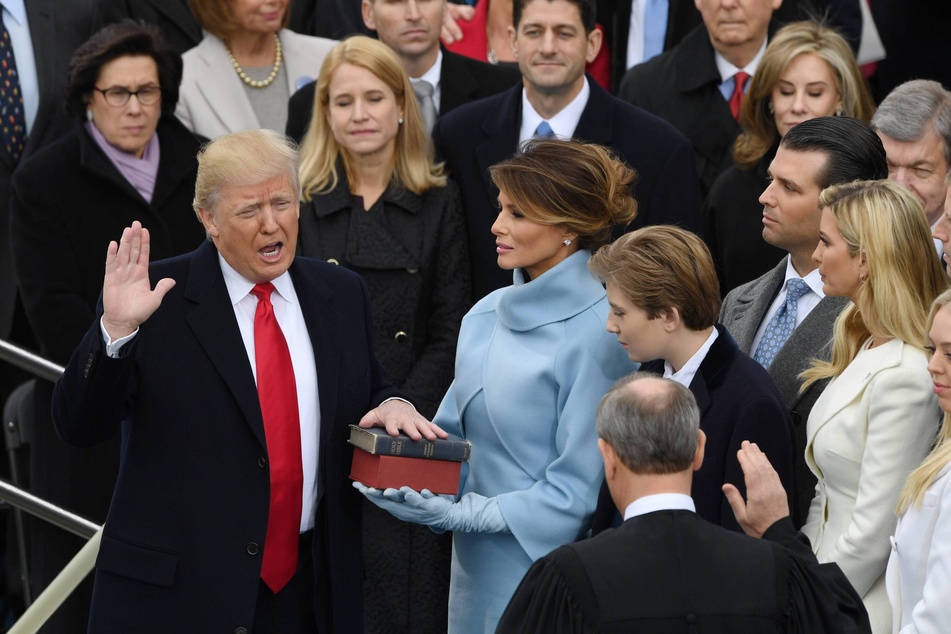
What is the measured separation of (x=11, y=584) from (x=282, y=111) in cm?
254

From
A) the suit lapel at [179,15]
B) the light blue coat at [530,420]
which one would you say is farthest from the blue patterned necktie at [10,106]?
the light blue coat at [530,420]

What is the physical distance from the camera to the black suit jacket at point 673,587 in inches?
122

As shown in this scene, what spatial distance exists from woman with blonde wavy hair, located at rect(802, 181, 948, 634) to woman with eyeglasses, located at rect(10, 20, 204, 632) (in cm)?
298

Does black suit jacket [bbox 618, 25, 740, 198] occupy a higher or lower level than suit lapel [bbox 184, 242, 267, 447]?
higher

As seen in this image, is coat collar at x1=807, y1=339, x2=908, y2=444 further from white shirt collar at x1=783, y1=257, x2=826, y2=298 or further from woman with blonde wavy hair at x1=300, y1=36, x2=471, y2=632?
woman with blonde wavy hair at x1=300, y1=36, x2=471, y2=632

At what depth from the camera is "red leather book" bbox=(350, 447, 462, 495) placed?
13.5 ft

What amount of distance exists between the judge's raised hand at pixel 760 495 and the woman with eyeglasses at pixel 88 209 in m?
3.19

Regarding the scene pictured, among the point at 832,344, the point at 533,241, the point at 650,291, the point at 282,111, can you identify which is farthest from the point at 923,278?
the point at 282,111

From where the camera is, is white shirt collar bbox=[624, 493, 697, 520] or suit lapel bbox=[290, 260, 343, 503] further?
suit lapel bbox=[290, 260, 343, 503]

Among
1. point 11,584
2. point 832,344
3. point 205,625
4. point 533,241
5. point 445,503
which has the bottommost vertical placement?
point 11,584

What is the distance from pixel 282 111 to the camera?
22.3 ft

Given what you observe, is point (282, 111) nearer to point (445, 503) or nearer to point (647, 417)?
point (445, 503)

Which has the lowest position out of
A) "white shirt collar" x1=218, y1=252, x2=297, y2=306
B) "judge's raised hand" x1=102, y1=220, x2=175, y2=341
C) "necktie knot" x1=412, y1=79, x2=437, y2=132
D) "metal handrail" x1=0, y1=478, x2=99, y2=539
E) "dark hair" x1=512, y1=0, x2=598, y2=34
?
"metal handrail" x1=0, y1=478, x2=99, y2=539

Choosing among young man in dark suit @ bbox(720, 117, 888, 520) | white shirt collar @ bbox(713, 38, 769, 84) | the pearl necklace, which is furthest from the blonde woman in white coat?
young man in dark suit @ bbox(720, 117, 888, 520)
